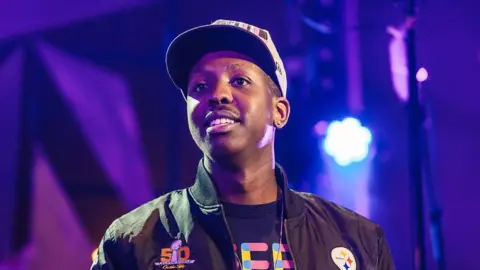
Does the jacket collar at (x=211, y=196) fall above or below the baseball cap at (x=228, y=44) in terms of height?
below

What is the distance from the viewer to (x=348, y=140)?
405cm

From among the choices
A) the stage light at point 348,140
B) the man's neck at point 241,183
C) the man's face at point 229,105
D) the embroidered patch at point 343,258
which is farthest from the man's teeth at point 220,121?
the stage light at point 348,140

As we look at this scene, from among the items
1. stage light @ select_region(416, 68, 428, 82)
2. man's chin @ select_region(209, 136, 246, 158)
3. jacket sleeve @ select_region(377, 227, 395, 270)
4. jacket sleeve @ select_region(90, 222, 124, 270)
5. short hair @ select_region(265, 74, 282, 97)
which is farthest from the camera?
stage light @ select_region(416, 68, 428, 82)

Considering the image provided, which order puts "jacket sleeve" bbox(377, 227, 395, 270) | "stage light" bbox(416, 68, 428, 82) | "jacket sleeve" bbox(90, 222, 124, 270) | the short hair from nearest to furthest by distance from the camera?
"jacket sleeve" bbox(90, 222, 124, 270) < "jacket sleeve" bbox(377, 227, 395, 270) < the short hair < "stage light" bbox(416, 68, 428, 82)

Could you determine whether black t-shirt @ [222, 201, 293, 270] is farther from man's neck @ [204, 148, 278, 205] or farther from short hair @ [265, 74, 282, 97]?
short hair @ [265, 74, 282, 97]

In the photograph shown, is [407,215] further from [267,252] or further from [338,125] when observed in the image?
[267,252]

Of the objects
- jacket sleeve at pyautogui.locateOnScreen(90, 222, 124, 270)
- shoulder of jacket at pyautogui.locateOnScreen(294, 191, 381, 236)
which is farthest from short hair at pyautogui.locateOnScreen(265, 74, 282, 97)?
jacket sleeve at pyautogui.locateOnScreen(90, 222, 124, 270)

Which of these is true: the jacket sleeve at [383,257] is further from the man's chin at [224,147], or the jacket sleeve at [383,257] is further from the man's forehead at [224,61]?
the man's forehead at [224,61]

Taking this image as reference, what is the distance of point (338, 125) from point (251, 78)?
2227mm

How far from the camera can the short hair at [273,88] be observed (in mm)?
2027

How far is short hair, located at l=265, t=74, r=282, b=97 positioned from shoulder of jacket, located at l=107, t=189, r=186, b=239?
468mm

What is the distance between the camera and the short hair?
6.65 ft

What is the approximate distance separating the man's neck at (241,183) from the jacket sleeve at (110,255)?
0.37 metres

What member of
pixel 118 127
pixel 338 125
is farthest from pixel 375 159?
pixel 118 127
